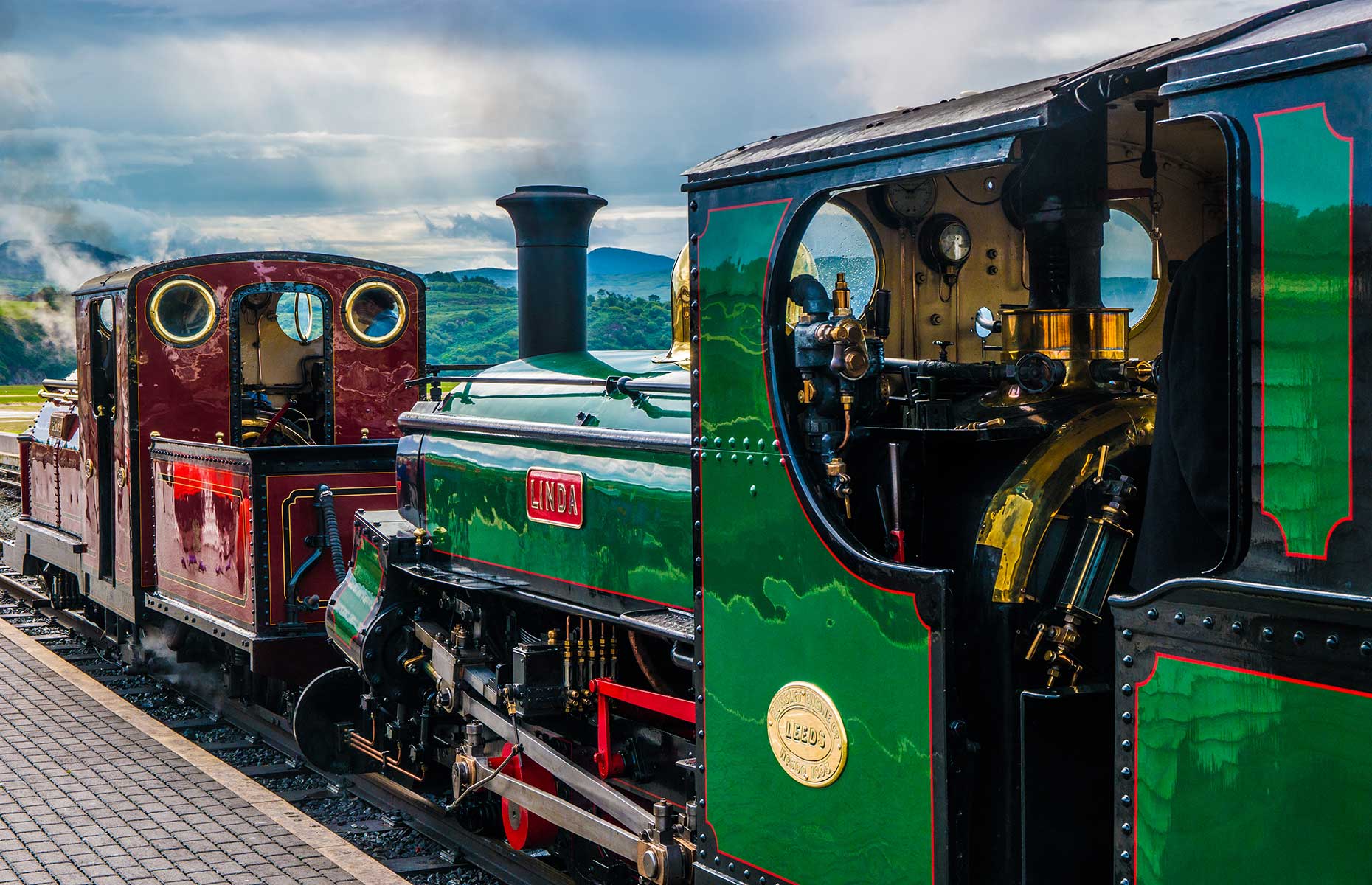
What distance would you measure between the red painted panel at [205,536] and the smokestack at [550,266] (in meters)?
2.01

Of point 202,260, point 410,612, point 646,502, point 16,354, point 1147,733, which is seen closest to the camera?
point 1147,733

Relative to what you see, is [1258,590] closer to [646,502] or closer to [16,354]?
[646,502]

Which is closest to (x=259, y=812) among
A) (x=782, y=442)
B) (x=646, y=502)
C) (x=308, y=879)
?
(x=308, y=879)

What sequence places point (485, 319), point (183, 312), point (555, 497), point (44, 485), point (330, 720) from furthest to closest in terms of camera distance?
point (485, 319)
point (44, 485)
point (183, 312)
point (330, 720)
point (555, 497)

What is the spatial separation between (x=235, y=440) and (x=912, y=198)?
663 cm

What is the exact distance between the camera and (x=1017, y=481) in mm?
3227

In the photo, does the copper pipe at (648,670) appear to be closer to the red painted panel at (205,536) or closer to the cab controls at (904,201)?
the cab controls at (904,201)

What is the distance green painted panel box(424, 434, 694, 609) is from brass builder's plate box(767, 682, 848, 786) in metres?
0.87

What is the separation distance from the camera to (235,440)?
930 cm

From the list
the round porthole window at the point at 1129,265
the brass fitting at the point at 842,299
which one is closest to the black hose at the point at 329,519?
the brass fitting at the point at 842,299

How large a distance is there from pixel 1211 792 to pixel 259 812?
Answer: 4966 millimetres

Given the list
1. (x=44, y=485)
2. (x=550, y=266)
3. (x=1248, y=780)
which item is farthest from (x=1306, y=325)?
(x=44, y=485)

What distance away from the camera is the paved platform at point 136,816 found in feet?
18.0

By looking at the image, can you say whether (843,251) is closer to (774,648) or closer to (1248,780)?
(774,648)
